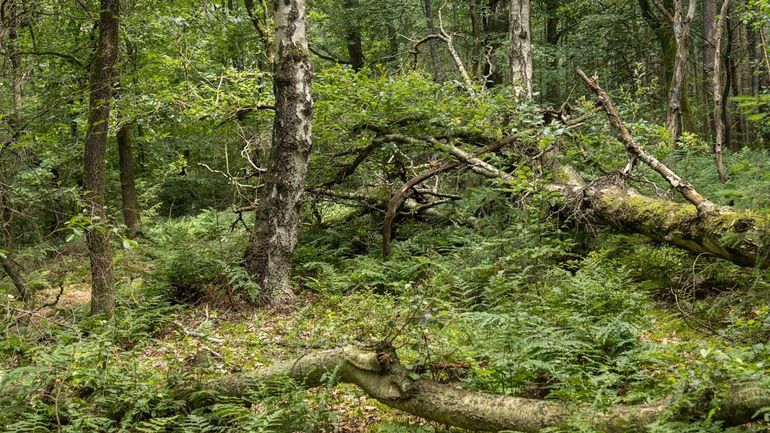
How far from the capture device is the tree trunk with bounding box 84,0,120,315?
827 cm

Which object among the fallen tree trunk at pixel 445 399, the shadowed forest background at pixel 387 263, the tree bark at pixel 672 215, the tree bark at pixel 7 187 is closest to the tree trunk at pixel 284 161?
the shadowed forest background at pixel 387 263

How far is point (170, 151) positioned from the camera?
20.5m

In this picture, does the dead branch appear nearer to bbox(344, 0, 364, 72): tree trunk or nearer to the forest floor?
the forest floor

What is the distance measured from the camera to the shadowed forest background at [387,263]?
448 centimetres

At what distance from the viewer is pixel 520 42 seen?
10836 mm

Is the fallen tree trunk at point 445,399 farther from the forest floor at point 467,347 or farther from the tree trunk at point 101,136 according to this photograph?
the tree trunk at point 101,136

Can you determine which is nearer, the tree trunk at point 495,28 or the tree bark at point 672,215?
the tree bark at point 672,215

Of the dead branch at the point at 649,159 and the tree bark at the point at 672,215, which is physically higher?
the dead branch at the point at 649,159

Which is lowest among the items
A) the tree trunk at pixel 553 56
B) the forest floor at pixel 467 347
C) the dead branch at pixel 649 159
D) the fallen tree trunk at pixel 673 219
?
the forest floor at pixel 467 347

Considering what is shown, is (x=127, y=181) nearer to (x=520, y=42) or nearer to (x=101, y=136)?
(x=101, y=136)

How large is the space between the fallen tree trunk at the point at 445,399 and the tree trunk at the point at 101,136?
4126 millimetres

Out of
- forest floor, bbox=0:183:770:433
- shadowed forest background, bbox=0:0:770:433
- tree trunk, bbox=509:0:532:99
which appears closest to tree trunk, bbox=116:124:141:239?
shadowed forest background, bbox=0:0:770:433

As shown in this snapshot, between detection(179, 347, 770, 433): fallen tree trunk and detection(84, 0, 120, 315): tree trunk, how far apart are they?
162 inches

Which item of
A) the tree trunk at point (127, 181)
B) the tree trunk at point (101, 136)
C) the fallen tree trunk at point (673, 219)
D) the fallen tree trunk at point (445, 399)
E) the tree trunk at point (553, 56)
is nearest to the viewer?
the fallen tree trunk at point (445, 399)
